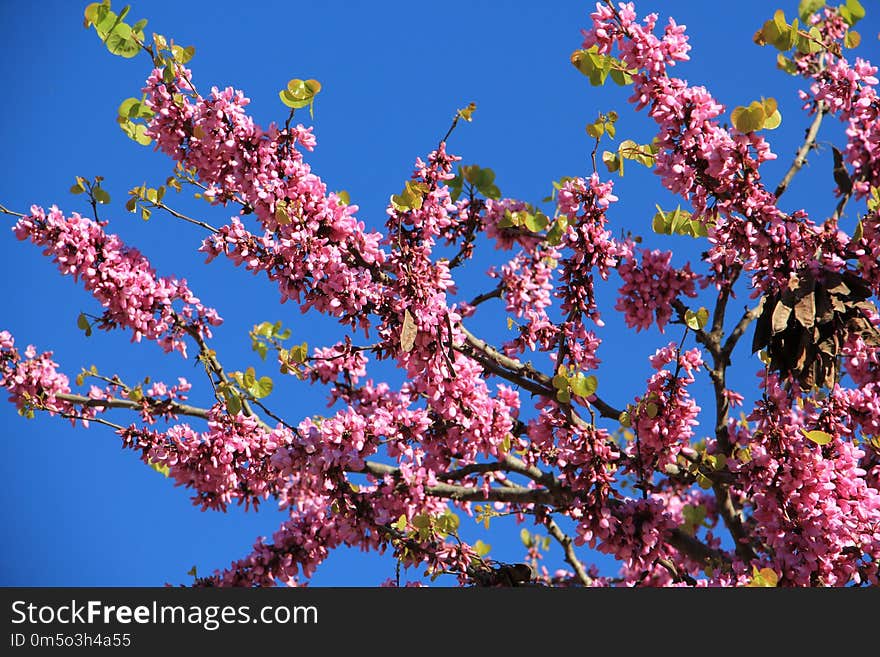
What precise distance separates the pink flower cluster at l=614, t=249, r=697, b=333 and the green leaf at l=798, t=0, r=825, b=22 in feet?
4.93

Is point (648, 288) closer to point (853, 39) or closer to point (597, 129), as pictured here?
point (597, 129)

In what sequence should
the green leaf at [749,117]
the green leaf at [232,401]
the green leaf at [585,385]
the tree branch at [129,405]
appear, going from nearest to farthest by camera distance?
1. the green leaf at [749,117]
2. the green leaf at [585,385]
3. the green leaf at [232,401]
4. the tree branch at [129,405]

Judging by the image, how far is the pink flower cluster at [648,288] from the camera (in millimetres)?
4941

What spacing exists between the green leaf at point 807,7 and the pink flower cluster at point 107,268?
156 inches

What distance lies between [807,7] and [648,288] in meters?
1.79

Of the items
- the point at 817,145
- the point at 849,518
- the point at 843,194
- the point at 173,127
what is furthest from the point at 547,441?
the point at 817,145

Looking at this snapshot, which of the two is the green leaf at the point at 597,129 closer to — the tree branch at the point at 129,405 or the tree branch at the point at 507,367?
the tree branch at the point at 507,367

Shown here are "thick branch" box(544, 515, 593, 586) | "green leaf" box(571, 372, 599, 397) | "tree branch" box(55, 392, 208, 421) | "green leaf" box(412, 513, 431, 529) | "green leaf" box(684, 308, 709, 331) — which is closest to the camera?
"green leaf" box(571, 372, 599, 397)

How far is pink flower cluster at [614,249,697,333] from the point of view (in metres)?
4.94

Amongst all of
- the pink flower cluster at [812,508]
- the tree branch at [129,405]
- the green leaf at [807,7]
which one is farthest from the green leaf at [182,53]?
the pink flower cluster at [812,508]

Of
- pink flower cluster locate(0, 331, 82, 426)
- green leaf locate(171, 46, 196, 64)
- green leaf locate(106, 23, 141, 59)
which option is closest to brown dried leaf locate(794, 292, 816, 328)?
green leaf locate(171, 46, 196, 64)

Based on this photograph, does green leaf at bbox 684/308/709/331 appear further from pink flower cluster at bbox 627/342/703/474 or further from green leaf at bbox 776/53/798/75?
green leaf at bbox 776/53/798/75

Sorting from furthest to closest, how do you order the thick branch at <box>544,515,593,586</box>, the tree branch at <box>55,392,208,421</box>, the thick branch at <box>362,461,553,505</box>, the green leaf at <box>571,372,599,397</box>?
1. the thick branch at <box>544,515,593,586</box>
2. the tree branch at <box>55,392,208,421</box>
3. the thick branch at <box>362,461,553,505</box>
4. the green leaf at <box>571,372,599,397</box>

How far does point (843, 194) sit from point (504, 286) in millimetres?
2532
